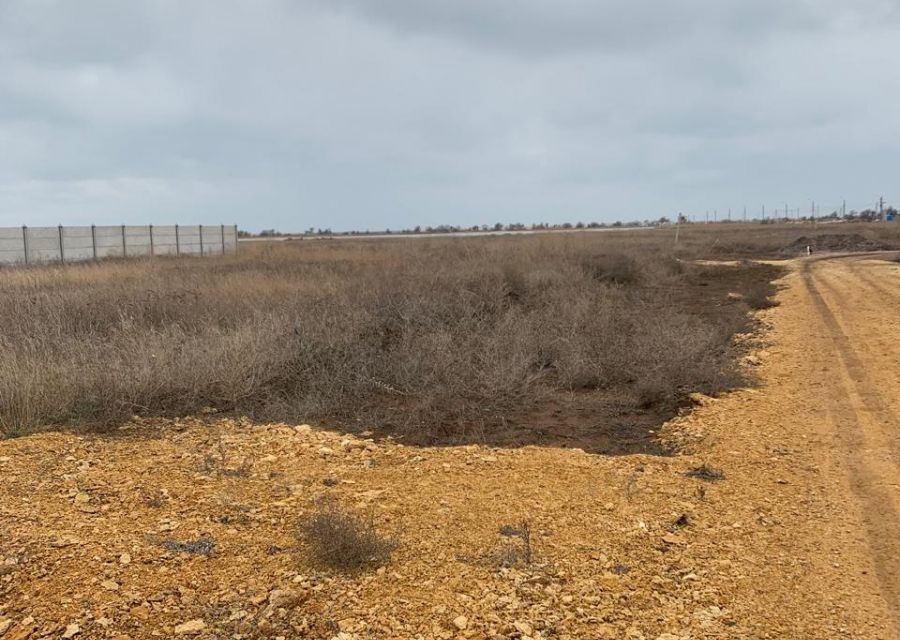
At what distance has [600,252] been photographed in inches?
1016

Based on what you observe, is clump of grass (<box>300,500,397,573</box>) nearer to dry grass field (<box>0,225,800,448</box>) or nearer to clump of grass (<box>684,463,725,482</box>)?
dry grass field (<box>0,225,800,448</box>)

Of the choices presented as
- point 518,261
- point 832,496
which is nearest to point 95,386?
point 832,496

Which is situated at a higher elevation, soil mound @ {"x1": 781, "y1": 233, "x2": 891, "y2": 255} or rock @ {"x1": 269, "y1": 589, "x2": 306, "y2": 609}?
soil mound @ {"x1": 781, "y1": 233, "x2": 891, "y2": 255}

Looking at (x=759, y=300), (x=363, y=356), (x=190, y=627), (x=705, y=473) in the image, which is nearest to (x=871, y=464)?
(x=705, y=473)

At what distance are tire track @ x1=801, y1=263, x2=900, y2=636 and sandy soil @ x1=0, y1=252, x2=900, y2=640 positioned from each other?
2 cm

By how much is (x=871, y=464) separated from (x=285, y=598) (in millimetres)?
4745

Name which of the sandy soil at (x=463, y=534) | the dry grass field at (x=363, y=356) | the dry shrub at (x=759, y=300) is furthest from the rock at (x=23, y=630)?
the dry shrub at (x=759, y=300)

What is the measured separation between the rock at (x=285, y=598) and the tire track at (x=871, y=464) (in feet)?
9.80

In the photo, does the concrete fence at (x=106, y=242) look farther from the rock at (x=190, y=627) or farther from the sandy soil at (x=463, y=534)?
the rock at (x=190, y=627)

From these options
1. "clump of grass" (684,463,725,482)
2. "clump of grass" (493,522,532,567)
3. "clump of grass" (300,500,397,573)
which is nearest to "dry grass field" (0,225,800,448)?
"clump of grass" (684,463,725,482)

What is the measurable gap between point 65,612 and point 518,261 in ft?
64.9

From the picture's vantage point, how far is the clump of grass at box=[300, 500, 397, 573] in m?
3.77

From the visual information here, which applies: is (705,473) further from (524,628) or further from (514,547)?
(524,628)

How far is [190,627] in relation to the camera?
3.19 meters
